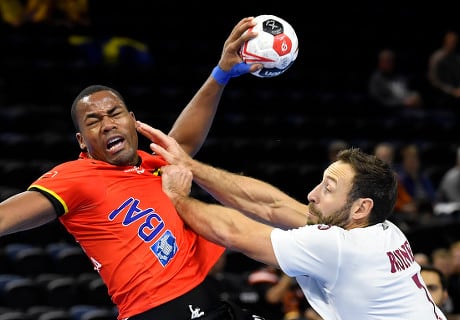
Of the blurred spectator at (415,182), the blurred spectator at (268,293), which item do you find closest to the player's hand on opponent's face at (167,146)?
the blurred spectator at (268,293)

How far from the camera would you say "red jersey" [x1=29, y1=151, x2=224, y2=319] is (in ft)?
16.1

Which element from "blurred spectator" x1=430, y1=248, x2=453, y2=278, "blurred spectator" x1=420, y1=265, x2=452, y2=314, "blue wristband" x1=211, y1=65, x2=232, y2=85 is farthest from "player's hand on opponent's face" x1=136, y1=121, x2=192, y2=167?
"blurred spectator" x1=430, y1=248, x2=453, y2=278

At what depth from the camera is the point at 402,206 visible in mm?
11859

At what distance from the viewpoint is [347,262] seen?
15.3ft

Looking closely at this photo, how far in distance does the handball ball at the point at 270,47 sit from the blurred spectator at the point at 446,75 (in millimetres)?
10512

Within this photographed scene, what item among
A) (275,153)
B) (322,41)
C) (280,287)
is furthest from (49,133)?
(322,41)

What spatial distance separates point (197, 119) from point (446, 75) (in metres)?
10.7

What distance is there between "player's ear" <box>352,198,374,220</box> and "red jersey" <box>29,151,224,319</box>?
0.92m

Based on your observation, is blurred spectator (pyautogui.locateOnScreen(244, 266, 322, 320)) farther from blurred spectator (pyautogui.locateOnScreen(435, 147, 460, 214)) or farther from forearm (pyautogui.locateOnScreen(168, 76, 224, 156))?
blurred spectator (pyautogui.locateOnScreen(435, 147, 460, 214))

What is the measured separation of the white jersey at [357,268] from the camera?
4668 millimetres

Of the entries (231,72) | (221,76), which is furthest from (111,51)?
(231,72)

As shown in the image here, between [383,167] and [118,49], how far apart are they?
9.21 metres

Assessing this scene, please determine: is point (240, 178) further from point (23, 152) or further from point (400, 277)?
point (23, 152)

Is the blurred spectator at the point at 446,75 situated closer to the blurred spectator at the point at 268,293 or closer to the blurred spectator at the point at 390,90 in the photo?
the blurred spectator at the point at 390,90
